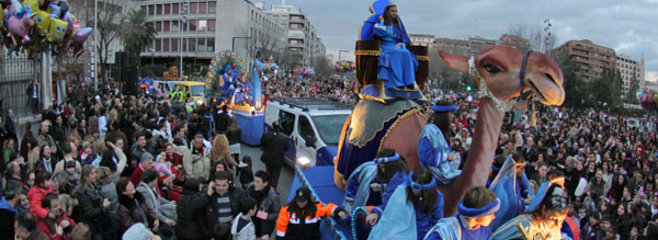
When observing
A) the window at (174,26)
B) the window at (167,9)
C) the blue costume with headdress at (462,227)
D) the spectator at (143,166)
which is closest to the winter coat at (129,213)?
the spectator at (143,166)

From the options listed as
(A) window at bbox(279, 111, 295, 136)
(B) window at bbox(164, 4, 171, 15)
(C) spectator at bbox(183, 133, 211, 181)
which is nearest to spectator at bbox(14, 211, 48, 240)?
(C) spectator at bbox(183, 133, 211, 181)

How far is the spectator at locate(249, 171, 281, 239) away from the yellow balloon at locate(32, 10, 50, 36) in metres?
11.0

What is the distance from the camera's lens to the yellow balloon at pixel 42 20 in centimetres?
1330

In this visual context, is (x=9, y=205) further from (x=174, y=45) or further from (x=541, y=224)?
(x=174, y=45)

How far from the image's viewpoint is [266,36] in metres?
69.9

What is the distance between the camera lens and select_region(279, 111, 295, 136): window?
11.5 metres

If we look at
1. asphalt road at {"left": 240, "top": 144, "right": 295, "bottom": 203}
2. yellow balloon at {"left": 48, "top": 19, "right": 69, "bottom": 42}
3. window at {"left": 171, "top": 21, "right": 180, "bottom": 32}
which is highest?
window at {"left": 171, "top": 21, "right": 180, "bottom": 32}

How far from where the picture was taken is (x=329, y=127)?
34.2ft

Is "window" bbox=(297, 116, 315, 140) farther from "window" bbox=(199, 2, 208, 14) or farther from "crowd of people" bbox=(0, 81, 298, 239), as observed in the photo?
"window" bbox=(199, 2, 208, 14)

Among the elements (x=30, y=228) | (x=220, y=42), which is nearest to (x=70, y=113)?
(x=30, y=228)

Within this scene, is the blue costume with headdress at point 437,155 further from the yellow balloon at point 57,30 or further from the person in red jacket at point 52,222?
the yellow balloon at point 57,30

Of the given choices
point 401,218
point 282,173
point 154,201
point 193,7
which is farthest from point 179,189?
point 193,7

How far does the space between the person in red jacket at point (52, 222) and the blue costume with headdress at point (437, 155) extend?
3542mm

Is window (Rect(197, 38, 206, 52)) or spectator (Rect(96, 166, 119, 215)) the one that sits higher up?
window (Rect(197, 38, 206, 52))
